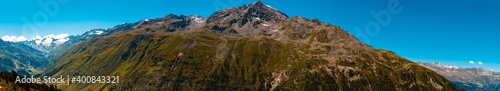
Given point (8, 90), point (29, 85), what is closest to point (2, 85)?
point (8, 90)

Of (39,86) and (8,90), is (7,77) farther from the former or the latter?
(8,90)

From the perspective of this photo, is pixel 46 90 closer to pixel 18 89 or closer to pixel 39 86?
pixel 39 86

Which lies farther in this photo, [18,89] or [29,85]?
[29,85]

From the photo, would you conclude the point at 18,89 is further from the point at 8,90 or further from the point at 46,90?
the point at 46,90

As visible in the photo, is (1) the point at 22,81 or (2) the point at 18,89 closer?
(2) the point at 18,89

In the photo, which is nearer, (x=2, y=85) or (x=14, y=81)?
(x=2, y=85)
